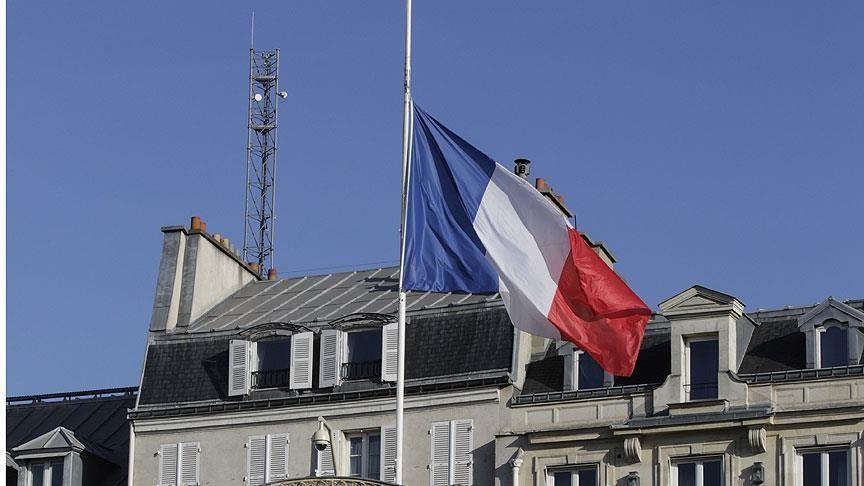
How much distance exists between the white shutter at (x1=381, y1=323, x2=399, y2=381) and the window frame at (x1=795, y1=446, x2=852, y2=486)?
34.6ft

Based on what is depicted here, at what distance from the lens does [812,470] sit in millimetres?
56312

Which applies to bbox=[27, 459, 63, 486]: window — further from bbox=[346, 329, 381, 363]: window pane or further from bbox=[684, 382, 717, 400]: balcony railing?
bbox=[684, 382, 717, 400]: balcony railing

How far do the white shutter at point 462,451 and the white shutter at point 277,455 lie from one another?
4.64m

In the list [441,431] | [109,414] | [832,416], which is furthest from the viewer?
[109,414]

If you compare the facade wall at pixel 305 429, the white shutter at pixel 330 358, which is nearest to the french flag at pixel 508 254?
the facade wall at pixel 305 429

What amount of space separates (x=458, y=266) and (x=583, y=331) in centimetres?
273

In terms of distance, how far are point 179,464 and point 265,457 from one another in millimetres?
2425

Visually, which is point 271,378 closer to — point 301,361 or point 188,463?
point 301,361

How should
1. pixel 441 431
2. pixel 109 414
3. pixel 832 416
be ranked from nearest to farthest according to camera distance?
1. pixel 832 416
2. pixel 441 431
3. pixel 109 414

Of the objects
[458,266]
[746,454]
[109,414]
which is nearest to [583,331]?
[458,266]

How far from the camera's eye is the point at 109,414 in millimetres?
69062

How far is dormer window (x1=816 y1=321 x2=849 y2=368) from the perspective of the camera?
5722cm

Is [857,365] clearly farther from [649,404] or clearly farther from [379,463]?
[379,463]

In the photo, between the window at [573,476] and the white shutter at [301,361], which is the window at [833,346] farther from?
the white shutter at [301,361]
